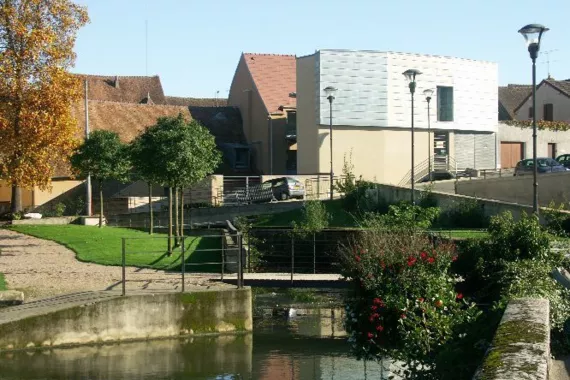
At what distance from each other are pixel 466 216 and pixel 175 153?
1171cm

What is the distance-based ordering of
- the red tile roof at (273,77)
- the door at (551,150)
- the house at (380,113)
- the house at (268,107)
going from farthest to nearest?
1. the door at (551,150)
2. the red tile roof at (273,77)
3. the house at (268,107)
4. the house at (380,113)

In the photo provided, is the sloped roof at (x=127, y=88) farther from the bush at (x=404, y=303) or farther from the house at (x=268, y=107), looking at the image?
the bush at (x=404, y=303)

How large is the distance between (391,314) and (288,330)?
8.25 metres

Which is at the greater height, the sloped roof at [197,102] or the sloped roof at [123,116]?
the sloped roof at [197,102]

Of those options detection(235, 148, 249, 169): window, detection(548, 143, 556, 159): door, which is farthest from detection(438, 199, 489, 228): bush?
detection(548, 143, 556, 159): door

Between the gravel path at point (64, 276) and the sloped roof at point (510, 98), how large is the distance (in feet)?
191

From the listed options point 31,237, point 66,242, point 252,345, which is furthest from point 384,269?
point 31,237

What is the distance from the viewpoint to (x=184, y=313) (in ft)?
62.6

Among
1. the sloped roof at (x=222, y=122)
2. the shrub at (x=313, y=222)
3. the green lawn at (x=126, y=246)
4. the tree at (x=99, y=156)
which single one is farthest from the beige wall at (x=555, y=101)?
the green lawn at (x=126, y=246)

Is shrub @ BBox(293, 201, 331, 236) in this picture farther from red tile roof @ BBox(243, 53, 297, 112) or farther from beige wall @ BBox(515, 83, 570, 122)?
beige wall @ BBox(515, 83, 570, 122)

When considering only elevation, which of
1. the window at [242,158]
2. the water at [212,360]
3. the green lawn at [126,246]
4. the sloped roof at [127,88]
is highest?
the sloped roof at [127,88]

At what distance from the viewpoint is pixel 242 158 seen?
2395 inches

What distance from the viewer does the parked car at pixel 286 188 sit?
152ft

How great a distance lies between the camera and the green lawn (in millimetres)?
26875
